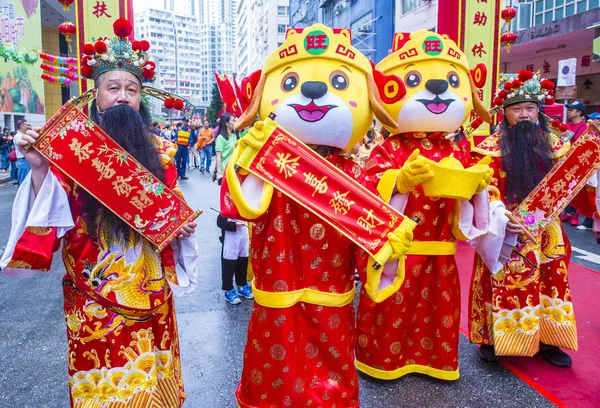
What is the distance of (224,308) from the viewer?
4.82 m

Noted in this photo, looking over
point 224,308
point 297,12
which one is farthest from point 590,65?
point 297,12

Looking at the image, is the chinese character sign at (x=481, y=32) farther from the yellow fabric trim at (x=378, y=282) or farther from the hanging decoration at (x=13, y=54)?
the hanging decoration at (x=13, y=54)

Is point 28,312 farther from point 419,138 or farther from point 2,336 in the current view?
point 419,138

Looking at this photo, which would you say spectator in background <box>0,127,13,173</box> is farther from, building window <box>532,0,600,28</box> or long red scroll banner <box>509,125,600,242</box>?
long red scroll banner <box>509,125,600,242</box>

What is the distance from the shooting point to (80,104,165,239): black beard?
2400 millimetres

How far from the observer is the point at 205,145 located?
17281 millimetres

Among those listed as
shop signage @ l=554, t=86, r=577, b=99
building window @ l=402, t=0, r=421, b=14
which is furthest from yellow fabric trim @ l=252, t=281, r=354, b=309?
building window @ l=402, t=0, r=421, b=14

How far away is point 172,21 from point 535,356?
419 ft

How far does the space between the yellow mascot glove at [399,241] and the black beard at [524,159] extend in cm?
154

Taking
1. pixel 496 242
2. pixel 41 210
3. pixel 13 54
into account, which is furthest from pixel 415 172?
pixel 13 54

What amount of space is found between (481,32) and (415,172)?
16.5ft

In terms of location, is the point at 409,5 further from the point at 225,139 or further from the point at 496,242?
the point at 496,242

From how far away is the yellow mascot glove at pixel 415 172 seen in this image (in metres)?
2.60

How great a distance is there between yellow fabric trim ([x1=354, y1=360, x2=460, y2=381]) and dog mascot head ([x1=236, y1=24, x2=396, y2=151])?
152 centimetres
